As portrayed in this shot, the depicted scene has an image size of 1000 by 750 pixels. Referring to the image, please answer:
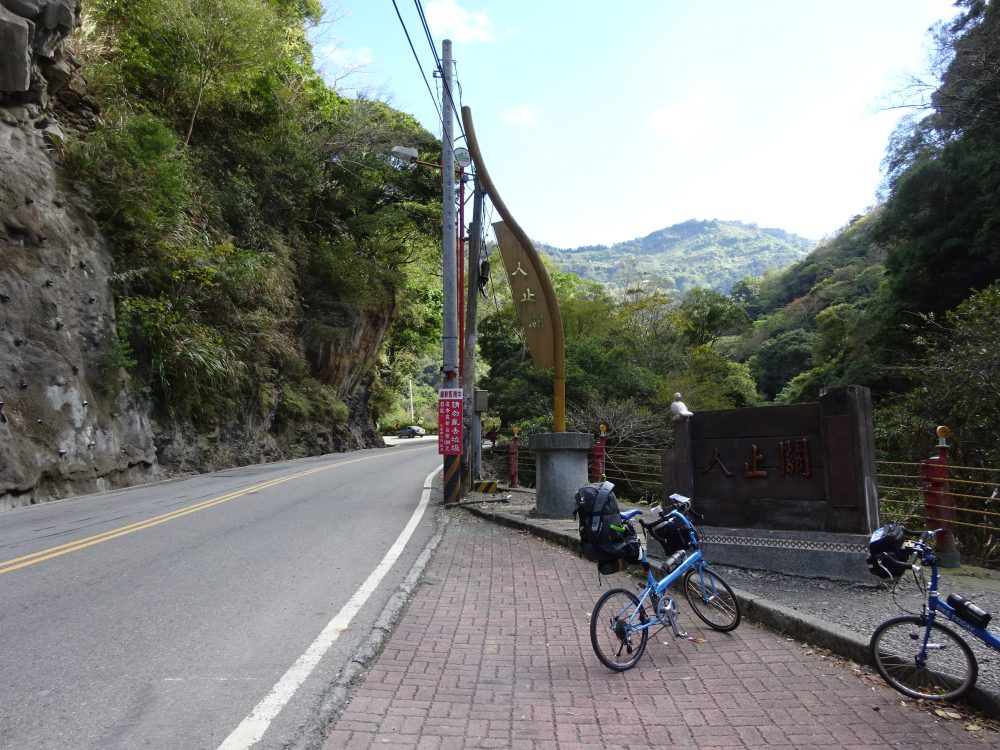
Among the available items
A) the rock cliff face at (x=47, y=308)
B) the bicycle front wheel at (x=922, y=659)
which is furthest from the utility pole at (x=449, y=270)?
the bicycle front wheel at (x=922, y=659)

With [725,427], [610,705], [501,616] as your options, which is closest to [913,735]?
[610,705]

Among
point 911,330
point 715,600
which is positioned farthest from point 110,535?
point 911,330

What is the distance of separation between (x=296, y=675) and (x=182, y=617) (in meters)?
1.75

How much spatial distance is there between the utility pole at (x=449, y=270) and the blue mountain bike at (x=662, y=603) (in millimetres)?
7874

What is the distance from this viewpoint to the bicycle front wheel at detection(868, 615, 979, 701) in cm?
404

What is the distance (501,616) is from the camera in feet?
19.8

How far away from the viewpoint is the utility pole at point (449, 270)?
1341 cm

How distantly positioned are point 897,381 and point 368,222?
77.2ft

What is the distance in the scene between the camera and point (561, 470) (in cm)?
1095

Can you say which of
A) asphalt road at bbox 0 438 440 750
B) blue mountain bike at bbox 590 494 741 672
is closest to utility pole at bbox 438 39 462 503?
asphalt road at bbox 0 438 440 750

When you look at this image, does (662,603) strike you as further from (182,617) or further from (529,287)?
(529,287)

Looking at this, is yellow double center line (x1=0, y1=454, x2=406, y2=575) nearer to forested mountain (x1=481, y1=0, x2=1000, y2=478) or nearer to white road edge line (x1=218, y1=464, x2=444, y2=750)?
white road edge line (x1=218, y1=464, x2=444, y2=750)

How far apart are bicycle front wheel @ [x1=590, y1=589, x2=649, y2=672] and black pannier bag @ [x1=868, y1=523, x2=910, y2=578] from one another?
1.57 m

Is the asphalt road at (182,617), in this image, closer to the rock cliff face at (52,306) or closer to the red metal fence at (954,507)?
the rock cliff face at (52,306)
